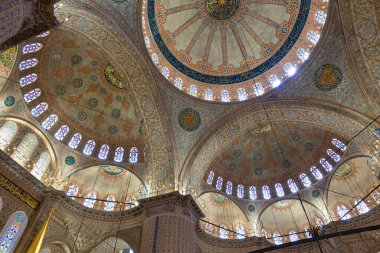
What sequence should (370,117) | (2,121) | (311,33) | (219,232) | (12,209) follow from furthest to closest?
1. (219,232)
2. (311,33)
3. (2,121)
4. (370,117)
5. (12,209)

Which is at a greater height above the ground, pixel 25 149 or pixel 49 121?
pixel 49 121

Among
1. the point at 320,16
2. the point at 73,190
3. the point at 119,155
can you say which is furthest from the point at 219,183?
the point at 320,16

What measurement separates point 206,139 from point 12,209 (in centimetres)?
785

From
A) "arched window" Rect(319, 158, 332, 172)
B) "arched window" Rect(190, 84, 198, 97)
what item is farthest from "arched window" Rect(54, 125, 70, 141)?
"arched window" Rect(319, 158, 332, 172)

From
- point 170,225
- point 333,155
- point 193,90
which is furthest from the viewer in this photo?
point 333,155

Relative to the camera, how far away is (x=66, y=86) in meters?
13.0

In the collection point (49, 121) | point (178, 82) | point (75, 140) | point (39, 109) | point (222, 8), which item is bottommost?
point (75, 140)

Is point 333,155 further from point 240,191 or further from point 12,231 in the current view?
point 12,231

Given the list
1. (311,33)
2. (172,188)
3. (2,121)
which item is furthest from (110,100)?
(311,33)

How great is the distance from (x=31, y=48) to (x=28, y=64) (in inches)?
27.9

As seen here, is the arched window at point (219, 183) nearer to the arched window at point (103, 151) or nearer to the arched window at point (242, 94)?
the arched window at point (242, 94)

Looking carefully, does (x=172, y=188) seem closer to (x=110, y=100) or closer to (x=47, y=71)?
(x=110, y=100)

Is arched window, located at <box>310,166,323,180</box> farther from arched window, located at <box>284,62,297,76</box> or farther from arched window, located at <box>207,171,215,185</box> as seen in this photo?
arched window, located at <box>284,62,297,76</box>

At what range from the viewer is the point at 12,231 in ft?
30.0
